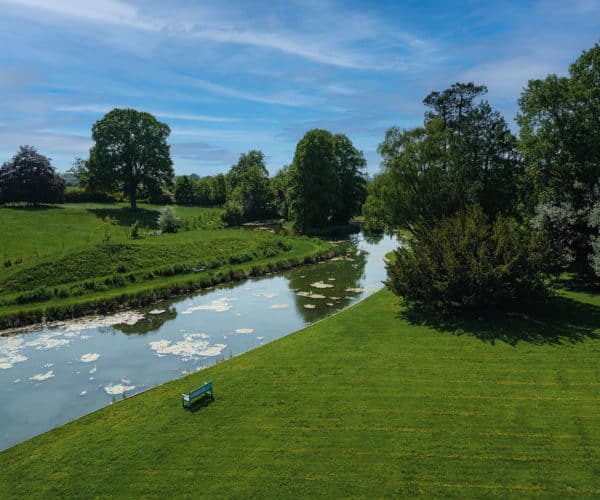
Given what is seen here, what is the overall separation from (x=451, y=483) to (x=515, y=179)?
104 ft

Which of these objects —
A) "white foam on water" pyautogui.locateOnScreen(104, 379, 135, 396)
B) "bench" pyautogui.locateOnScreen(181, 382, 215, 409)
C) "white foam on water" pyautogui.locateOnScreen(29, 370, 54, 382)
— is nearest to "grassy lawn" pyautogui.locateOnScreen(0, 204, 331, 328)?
"white foam on water" pyautogui.locateOnScreen(29, 370, 54, 382)

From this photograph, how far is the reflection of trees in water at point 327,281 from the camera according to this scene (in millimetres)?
26875

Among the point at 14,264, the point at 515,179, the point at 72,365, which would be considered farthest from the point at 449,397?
the point at 14,264

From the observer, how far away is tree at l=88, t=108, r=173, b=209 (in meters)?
64.1

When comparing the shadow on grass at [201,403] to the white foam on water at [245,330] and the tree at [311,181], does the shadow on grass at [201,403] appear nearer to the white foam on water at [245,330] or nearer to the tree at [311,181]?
the white foam on water at [245,330]

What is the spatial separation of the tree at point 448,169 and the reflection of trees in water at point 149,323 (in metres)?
21.0

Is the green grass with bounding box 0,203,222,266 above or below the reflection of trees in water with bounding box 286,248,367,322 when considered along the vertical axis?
above

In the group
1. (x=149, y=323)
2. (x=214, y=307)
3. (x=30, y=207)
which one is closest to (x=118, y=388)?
(x=149, y=323)

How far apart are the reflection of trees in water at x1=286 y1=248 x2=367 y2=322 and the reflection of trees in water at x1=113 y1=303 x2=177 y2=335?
8118 mm

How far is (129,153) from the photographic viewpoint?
65062mm

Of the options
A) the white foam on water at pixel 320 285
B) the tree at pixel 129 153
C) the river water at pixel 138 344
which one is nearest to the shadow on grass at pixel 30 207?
the tree at pixel 129 153

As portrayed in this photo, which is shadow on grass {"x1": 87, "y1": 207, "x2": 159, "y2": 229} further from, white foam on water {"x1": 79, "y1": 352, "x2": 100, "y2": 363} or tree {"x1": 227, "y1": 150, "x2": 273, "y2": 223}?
white foam on water {"x1": 79, "y1": 352, "x2": 100, "y2": 363}

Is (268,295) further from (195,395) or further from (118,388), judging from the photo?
(195,395)

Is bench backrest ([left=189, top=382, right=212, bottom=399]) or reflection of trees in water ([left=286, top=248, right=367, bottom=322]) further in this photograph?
reflection of trees in water ([left=286, top=248, right=367, bottom=322])
